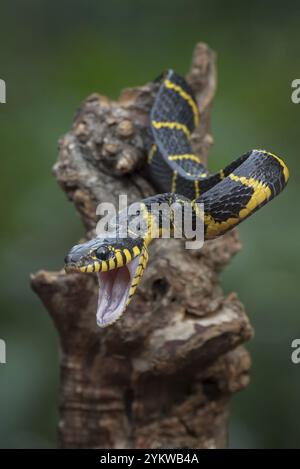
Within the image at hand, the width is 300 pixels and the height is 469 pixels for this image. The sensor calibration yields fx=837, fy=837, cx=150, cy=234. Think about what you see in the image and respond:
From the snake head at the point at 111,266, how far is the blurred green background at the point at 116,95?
122 cm

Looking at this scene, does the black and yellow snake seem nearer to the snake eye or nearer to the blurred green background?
the snake eye

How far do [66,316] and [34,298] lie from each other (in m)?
0.85

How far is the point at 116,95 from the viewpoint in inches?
217

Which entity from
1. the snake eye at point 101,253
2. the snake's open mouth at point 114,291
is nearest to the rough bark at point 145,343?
the snake's open mouth at point 114,291

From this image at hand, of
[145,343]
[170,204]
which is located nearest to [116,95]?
[170,204]

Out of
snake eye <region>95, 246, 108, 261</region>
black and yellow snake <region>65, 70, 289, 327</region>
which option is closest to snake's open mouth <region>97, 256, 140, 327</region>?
black and yellow snake <region>65, 70, 289, 327</region>

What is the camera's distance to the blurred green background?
5.04 m

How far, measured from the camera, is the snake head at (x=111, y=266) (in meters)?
3.76

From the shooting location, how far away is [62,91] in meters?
5.49

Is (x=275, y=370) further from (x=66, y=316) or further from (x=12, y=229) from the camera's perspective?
(x=12, y=229)

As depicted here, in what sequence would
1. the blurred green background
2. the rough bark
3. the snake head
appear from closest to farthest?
the snake head < the rough bark < the blurred green background

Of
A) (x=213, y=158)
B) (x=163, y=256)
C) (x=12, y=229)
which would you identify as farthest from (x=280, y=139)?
(x=12, y=229)

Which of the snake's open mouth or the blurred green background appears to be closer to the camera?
the snake's open mouth

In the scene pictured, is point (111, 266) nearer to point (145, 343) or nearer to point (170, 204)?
point (170, 204)
